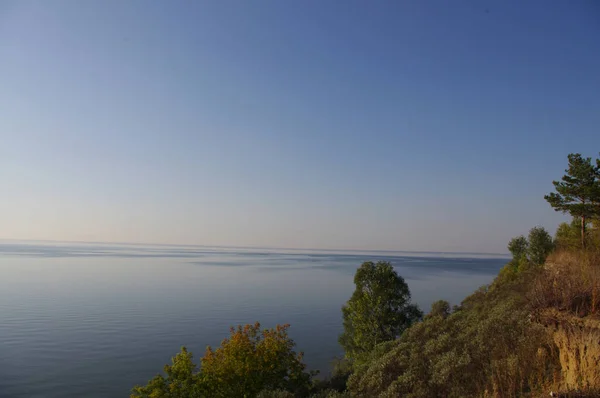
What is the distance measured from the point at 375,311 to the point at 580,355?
32247 mm

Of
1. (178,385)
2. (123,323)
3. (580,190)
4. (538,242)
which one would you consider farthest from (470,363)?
(538,242)

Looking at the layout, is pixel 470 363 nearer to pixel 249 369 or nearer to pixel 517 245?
pixel 249 369

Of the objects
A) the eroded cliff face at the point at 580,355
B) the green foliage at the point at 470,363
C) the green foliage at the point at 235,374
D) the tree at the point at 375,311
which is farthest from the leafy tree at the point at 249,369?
the tree at the point at 375,311

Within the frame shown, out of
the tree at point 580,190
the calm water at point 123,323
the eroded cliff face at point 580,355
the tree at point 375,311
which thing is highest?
the tree at point 580,190

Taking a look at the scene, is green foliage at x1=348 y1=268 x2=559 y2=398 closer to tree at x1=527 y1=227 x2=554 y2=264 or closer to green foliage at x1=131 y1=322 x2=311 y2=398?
green foliage at x1=131 y1=322 x2=311 y2=398

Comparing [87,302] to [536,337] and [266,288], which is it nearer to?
[266,288]

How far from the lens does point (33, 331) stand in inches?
1791

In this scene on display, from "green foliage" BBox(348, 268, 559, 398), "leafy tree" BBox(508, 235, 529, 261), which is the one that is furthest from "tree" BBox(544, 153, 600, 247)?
"leafy tree" BBox(508, 235, 529, 261)

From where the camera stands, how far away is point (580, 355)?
32.9 ft

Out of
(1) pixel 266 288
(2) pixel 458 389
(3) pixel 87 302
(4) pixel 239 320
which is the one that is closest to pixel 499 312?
(2) pixel 458 389

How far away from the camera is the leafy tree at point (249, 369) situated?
70.4 ft

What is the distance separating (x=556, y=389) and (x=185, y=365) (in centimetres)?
1830

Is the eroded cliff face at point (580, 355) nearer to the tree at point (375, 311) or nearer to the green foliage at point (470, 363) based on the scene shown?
the green foliage at point (470, 363)

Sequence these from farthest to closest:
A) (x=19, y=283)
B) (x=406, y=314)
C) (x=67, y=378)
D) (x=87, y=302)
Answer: (x=19, y=283) → (x=87, y=302) → (x=406, y=314) → (x=67, y=378)
